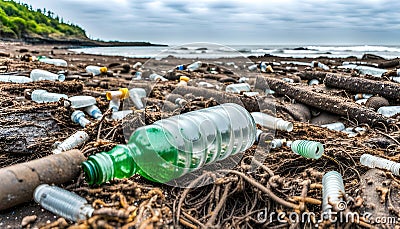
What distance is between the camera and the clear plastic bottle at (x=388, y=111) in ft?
14.0

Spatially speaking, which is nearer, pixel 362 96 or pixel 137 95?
pixel 137 95

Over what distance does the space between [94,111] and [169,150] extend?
197 cm

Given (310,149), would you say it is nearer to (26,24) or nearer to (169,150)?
(169,150)

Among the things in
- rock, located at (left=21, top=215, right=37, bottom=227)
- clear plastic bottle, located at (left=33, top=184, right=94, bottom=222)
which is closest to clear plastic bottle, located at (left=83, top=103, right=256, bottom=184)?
clear plastic bottle, located at (left=33, top=184, right=94, bottom=222)

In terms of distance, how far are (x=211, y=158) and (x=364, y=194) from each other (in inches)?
32.2

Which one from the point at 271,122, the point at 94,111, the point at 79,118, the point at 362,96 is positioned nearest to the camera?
the point at 79,118

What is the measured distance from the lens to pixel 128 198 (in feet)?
5.73

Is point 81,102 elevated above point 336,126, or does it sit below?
above

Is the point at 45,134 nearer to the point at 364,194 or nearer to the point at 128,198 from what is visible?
the point at 128,198

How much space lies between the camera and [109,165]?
1698 mm

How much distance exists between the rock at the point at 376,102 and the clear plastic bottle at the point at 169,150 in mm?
2781

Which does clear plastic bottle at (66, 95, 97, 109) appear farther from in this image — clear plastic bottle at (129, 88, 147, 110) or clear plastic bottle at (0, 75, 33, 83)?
clear plastic bottle at (0, 75, 33, 83)

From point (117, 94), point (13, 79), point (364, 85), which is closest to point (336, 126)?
point (364, 85)

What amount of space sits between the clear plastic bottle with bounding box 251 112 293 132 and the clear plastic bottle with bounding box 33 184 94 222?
191 centimetres
